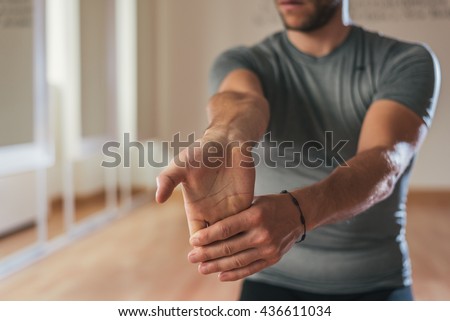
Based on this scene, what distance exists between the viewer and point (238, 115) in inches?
24.1

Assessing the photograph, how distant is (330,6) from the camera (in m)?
0.72

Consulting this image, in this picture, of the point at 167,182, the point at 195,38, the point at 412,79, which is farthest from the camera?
the point at 195,38

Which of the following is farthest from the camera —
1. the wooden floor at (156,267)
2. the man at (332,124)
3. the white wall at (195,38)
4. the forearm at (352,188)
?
the white wall at (195,38)

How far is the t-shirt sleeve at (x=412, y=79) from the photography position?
661 mm

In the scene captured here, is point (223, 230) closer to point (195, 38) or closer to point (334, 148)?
point (334, 148)

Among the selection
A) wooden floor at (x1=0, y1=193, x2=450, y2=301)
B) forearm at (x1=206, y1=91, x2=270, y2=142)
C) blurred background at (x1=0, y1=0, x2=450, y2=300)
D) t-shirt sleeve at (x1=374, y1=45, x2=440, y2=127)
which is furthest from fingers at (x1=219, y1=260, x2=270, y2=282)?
wooden floor at (x1=0, y1=193, x2=450, y2=301)

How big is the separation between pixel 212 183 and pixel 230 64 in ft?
0.97

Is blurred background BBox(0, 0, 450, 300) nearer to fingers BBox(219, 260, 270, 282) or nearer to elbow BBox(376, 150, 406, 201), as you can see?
elbow BBox(376, 150, 406, 201)

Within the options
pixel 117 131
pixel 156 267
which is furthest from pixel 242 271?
pixel 117 131

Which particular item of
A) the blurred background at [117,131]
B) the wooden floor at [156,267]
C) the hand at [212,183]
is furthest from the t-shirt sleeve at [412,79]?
the wooden floor at [156,267]

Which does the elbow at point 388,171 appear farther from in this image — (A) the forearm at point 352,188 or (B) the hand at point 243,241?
(B) the hand at point 243,241

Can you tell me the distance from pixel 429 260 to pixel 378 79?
54.6 inches

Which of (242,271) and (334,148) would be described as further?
(334,148)

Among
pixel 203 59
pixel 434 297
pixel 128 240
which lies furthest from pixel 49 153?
pixel 434 297
